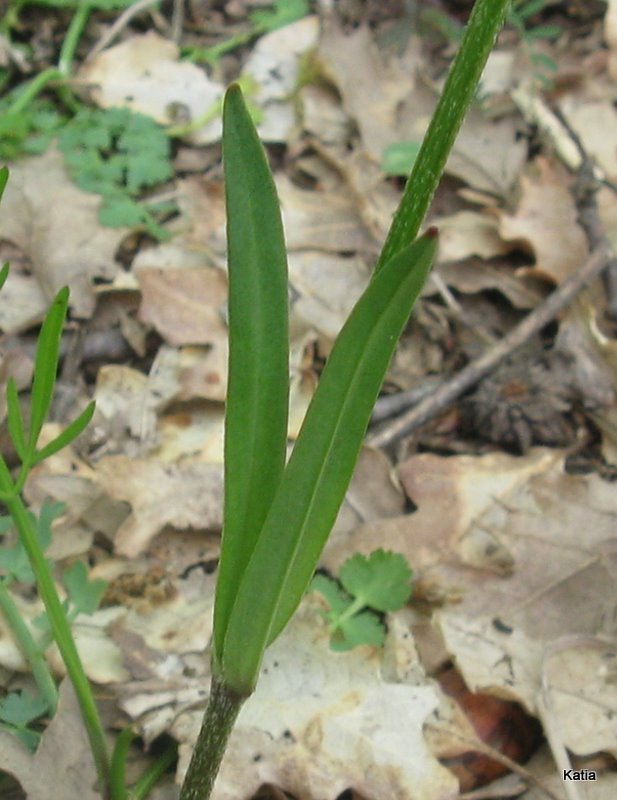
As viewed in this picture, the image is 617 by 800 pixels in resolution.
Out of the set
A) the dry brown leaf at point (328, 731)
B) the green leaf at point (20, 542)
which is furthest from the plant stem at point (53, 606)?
the dry brown leaf at point (328, 731)

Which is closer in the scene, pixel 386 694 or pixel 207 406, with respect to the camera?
pixel 386 694

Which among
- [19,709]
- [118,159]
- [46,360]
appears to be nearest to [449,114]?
[46,360]

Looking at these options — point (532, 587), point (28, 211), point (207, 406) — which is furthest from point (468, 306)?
point (28, 211)

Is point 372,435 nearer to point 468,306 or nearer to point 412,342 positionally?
point 412,342

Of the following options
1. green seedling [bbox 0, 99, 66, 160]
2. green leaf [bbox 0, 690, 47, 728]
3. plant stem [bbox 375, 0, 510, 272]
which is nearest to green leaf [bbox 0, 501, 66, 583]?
green leaf [bbox 0, 690, 47, 728]

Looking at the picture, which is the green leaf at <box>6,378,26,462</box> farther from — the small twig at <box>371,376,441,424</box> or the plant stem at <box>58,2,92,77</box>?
the plant stem at <box>58,2,92,77</box>

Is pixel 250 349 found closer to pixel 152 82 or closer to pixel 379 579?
pixel 379 579
